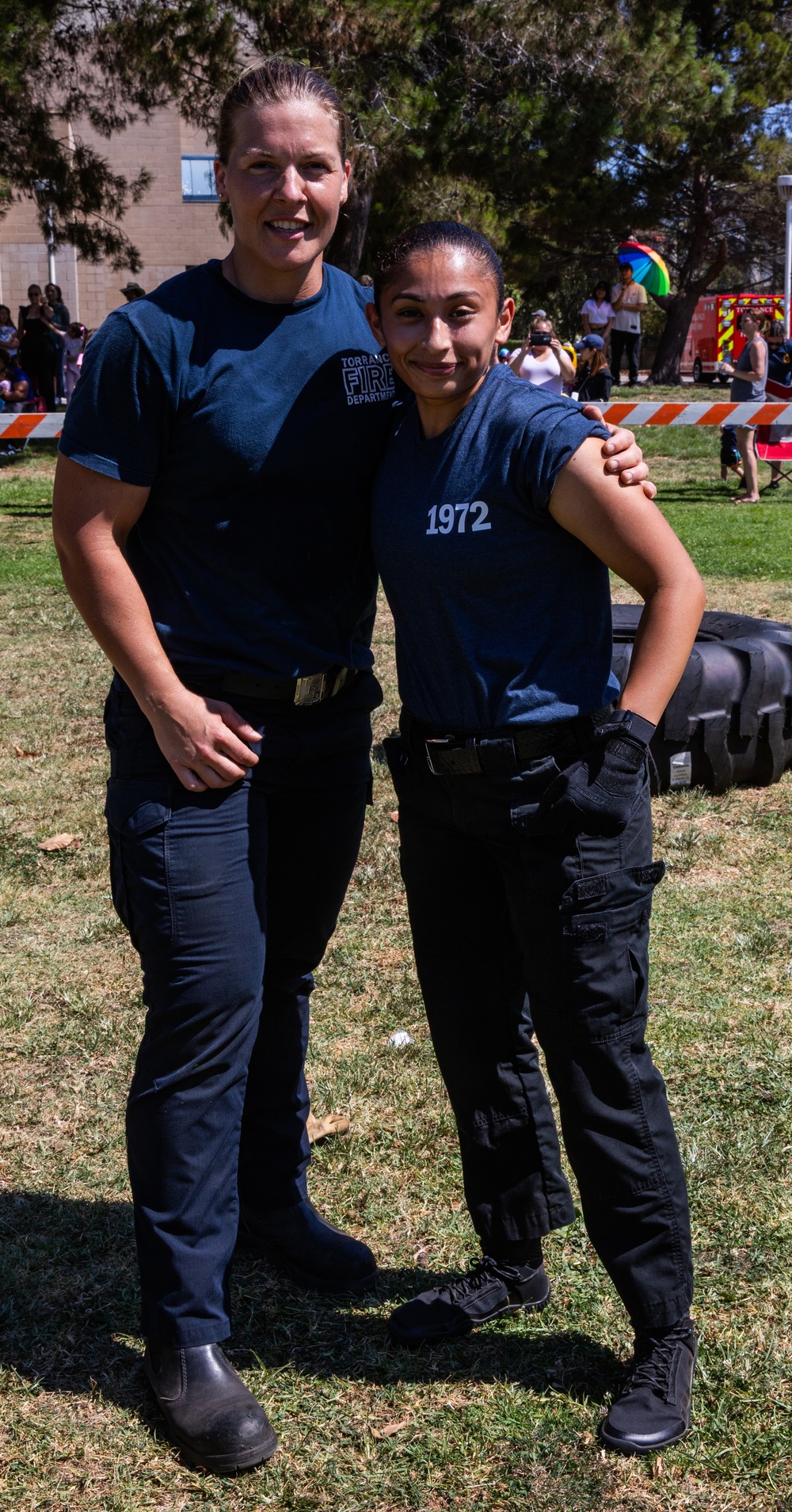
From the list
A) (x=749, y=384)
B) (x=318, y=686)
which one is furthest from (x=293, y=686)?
(x=749, y=384)

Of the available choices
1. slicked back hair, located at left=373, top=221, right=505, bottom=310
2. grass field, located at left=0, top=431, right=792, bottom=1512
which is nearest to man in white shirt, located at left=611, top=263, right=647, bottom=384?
grass field, located at left=0, top=431, right=792, bottom=1512

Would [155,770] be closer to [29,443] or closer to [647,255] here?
[29,443]

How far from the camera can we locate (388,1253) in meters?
3.15

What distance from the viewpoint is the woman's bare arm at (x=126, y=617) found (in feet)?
7.96

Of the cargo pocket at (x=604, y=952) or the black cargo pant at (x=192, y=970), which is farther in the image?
the black cargo pant at (x=192, y=970)

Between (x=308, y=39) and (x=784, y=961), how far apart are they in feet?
51.6

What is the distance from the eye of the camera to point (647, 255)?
24453 millimetres

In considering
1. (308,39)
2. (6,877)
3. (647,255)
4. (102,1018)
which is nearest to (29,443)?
(308,39)

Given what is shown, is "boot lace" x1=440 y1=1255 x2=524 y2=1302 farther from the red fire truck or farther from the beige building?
the beige building

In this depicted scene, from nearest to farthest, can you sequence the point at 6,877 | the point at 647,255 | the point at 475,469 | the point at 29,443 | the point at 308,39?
the point at 475,469, the point at 6,877, the point at 308,39, the point at 29,443, the point at 647,255

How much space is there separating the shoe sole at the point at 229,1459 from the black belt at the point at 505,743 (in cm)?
125

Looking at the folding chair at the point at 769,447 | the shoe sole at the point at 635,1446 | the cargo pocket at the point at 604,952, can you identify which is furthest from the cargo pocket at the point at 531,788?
the folding chair at the point at 769,447

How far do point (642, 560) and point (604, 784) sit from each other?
0.37 metres

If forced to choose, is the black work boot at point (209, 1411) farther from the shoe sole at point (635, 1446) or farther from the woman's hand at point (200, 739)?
the woman's hand at point (200, 739)
